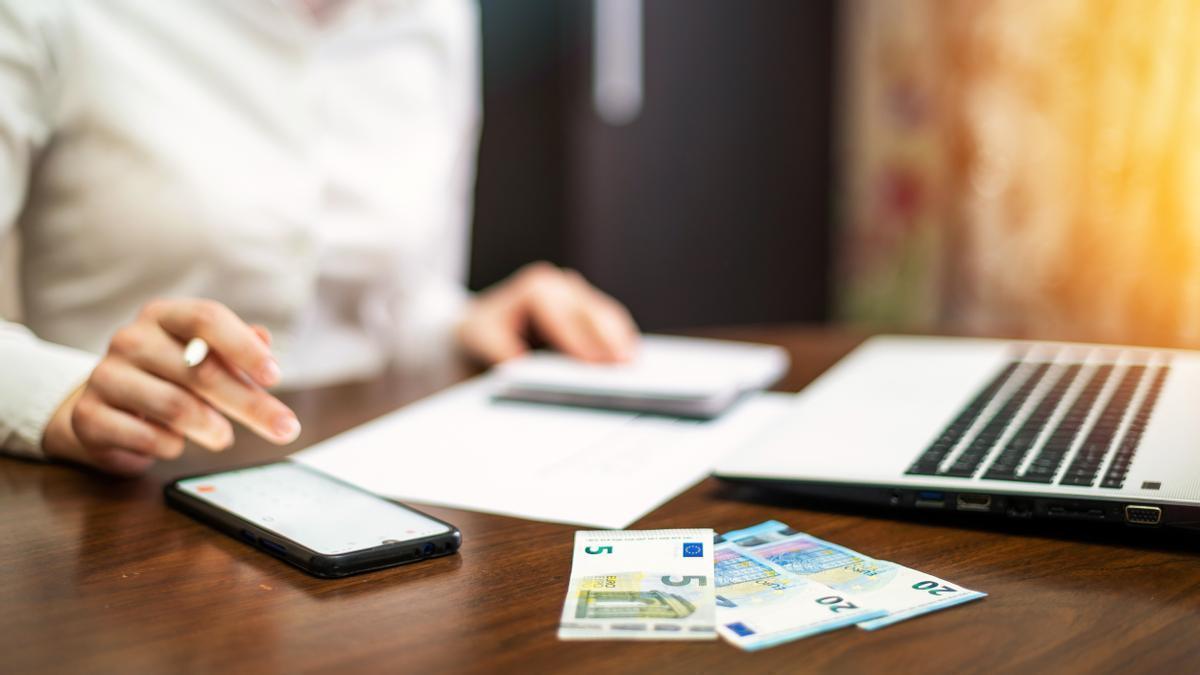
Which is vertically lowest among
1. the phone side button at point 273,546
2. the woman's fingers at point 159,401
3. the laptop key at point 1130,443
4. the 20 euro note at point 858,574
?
the 20 euro note at point 858,574

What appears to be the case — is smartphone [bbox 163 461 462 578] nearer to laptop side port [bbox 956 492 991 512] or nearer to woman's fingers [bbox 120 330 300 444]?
woman's fingers [bbox 120 330 300 444]

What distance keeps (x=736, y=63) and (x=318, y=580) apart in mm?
2212

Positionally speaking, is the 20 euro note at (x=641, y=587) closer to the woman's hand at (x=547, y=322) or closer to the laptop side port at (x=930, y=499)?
the laptop side port at (x=930, y=499)

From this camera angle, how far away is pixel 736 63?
254 centimetres

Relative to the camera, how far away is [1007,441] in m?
0.66

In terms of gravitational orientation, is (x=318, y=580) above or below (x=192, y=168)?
below

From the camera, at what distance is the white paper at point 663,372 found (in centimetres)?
90

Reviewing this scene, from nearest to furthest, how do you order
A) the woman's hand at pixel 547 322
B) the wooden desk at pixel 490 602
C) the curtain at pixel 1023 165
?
the wooden desk at pixel 490 602
the woman's hand at pixel 547 322
the curtain at pixel 1023 165

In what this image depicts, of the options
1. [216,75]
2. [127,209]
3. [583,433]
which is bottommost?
[583,433]

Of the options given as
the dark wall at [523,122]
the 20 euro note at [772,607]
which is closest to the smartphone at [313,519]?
the 20 euro note at [772,607]

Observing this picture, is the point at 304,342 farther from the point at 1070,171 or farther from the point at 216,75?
the point at 1070,171

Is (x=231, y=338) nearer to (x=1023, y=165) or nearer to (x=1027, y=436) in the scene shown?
(x=1027, y=436)

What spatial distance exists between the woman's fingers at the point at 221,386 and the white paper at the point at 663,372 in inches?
12.4

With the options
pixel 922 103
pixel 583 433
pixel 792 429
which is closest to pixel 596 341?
pixel 583 433
